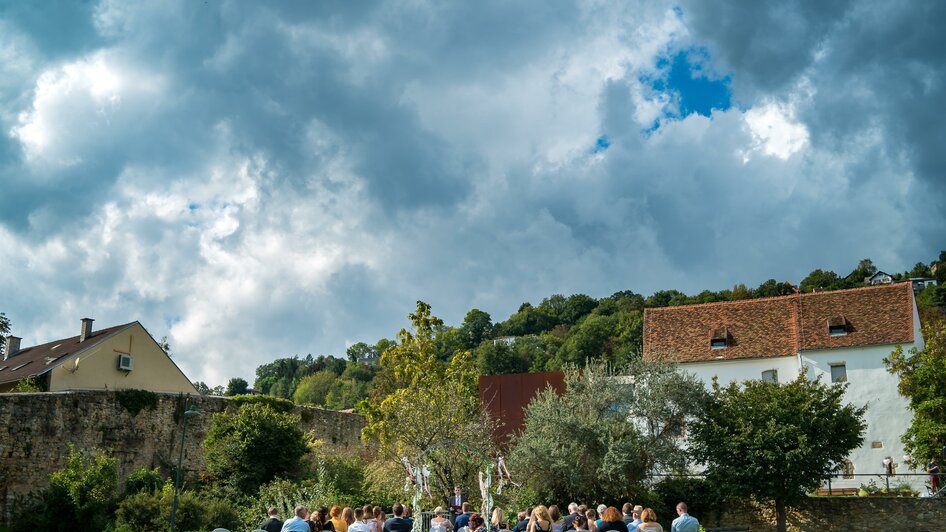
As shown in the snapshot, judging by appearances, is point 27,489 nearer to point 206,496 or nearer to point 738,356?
point 206,496

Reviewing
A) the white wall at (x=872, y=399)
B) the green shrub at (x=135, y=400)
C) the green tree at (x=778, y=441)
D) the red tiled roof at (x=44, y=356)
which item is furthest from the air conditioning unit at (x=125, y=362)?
the white wall at (x=872, y=399)

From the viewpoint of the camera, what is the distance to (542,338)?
337 feet

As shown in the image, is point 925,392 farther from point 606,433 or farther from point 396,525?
point 396,525

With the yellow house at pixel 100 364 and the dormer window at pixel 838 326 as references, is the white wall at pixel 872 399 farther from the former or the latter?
the yellow house at pixel 100 364

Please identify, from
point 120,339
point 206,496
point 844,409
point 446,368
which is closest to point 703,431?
point 844,409

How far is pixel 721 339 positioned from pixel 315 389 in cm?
7238

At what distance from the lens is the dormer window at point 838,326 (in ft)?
112

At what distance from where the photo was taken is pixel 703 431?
2673cm

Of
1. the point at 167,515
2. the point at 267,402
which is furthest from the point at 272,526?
the point at 267,402

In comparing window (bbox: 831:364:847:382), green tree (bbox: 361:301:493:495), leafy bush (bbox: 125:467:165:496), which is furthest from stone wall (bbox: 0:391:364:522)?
window (bbox: 831:364:847:382)

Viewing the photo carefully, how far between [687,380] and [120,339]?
76.5 ft

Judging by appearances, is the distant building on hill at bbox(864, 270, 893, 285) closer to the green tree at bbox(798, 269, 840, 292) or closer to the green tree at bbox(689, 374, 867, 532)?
the green tree at bbox(798, 269, 840, 292)

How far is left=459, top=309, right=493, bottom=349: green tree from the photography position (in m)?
123

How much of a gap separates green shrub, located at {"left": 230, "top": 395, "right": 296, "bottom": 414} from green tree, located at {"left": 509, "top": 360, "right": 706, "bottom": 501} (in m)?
10.7
